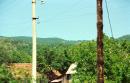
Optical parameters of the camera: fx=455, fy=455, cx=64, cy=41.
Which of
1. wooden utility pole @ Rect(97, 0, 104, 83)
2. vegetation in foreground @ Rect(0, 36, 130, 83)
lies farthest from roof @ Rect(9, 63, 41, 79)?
wooden utility pole @ Rect(97, 0, 104, 83)

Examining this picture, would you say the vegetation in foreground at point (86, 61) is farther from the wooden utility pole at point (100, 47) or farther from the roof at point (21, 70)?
the wooden utility pole at point (100, 47)

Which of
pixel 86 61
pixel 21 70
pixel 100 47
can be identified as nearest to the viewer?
pixel 100 47

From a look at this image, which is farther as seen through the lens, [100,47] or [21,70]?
[21,70]

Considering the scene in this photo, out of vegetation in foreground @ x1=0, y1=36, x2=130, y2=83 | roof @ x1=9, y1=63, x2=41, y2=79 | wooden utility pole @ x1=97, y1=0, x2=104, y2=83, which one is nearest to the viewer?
A: wooden utility pole @ x1=97, y1=0, x2=104, y2=83

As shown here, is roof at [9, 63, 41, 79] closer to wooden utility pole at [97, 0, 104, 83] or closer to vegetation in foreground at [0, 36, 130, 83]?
vegetation in foreground at [0, 36, 130, 83]

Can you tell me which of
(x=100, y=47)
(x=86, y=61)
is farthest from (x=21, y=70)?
(x=100, y=47)

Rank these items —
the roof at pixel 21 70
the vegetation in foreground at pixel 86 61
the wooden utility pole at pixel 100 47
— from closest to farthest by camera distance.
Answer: the wooden utility pole at pixel 100 47 → the vegetation in foreground at pixel 86 61 → the roof at pixel 21 70

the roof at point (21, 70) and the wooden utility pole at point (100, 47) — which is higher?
the roof at point (21, 70)

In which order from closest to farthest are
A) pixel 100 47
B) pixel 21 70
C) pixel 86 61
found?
pixel 100 47, pixel 86 61, pixel 21 70

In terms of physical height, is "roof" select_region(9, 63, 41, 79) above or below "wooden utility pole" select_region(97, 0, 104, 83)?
above

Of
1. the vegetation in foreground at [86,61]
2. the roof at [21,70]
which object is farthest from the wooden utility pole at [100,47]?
the roof at [21,70]

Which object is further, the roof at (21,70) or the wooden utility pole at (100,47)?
the roof at (21,70)

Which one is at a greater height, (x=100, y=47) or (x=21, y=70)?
(x=21, y=70)

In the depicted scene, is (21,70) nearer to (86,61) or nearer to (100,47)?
(86,61)
